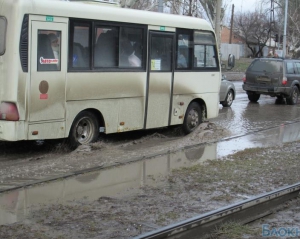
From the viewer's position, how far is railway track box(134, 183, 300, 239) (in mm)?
5469

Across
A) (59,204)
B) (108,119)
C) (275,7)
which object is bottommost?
(59,204)

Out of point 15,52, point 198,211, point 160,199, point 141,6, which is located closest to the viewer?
point 198,211

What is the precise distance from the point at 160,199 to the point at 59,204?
4.36 feet

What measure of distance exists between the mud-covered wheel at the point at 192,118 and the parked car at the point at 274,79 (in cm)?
851

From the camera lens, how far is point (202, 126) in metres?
13.0

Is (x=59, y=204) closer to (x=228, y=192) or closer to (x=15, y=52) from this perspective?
(x=228, y=192)

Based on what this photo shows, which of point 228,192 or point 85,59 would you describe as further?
A: point 85,59

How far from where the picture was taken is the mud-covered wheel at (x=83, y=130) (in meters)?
9.98

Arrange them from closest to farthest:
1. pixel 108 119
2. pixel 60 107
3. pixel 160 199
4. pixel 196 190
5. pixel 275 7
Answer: pixel 160 199 < pixel 196 190 < pixel 60 107 < pixel 108 119 < pixel 275 7

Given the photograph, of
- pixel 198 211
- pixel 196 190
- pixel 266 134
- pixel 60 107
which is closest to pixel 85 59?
pixel 60 107

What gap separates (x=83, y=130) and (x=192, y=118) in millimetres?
3411

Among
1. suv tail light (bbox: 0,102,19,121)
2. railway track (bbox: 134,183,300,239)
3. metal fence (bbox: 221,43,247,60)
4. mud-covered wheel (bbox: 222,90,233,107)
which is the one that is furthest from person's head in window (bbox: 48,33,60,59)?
metal fence (bbox: 221,43,247,60)

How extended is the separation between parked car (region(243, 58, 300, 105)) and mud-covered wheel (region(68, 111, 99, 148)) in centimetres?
1193

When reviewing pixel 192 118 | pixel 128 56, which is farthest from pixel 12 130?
pixel 192 118
